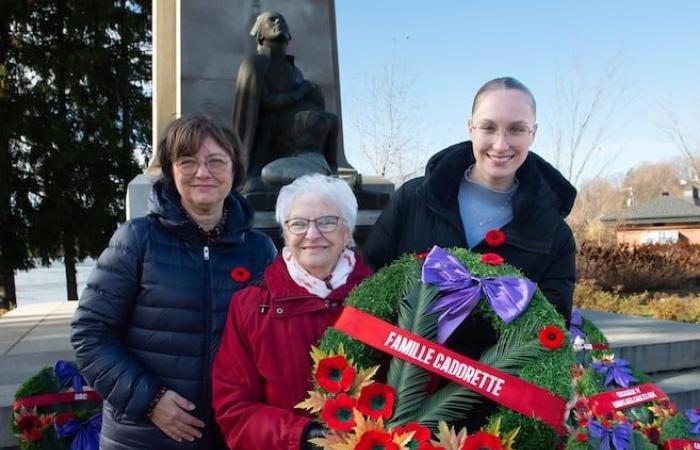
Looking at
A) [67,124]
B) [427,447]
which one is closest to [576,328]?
[427,447]

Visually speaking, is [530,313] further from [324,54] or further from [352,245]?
[324,54]

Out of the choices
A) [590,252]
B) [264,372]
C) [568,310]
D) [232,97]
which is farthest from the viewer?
[590,252]

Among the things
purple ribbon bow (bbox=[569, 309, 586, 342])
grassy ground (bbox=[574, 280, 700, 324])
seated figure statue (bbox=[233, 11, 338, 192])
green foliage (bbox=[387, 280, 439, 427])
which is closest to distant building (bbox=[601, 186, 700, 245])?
grassy ground (bbox=[574, 280, 700, 324])

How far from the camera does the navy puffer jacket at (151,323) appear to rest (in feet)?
6.82

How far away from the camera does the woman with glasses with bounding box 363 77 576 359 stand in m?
1.97

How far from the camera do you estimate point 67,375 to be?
11.5 ft

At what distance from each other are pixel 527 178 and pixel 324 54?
6215 mm

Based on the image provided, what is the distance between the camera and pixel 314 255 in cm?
194

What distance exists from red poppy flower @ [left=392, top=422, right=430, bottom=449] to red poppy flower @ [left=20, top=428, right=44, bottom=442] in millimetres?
2375

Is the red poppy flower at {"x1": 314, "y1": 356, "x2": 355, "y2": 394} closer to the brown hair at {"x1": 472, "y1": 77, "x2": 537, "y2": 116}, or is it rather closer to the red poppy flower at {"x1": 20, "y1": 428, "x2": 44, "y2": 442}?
the brown hair at {"x1": 472, "y1": 77, "x2": 537, "y2": 116}

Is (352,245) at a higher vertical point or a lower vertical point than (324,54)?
lower

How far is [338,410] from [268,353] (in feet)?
1.08

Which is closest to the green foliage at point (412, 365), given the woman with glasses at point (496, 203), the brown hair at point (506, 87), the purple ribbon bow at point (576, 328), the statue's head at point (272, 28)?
the woman with glasses at point (496, 203)

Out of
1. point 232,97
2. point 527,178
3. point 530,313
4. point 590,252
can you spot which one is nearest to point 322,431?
point 530,313
